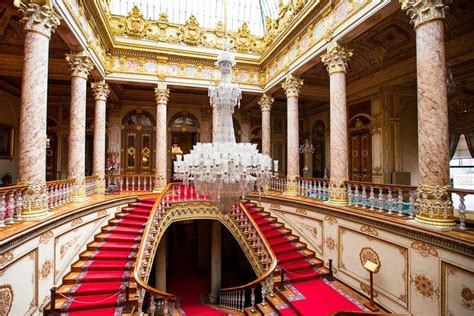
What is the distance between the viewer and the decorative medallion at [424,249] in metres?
3.82

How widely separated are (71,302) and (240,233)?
420cm

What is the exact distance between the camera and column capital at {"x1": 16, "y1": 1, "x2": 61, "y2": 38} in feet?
14.2

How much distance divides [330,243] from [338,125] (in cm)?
288

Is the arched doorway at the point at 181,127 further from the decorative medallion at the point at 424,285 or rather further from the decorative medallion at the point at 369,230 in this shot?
the decorative medallion at the point at 424,285

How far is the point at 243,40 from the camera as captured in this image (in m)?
10.5

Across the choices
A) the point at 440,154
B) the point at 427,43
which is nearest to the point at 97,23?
the point at 427,43

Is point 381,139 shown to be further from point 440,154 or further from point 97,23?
point 97,23

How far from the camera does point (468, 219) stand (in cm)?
431

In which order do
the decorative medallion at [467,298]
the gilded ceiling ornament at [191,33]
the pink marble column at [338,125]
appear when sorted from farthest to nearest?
Result: the gilded ceiling ornament at [191,33] < the pink marble column at [338,125] < the decorative medallion at [467,298]

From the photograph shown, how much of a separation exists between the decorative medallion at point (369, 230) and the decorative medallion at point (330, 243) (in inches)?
42.3

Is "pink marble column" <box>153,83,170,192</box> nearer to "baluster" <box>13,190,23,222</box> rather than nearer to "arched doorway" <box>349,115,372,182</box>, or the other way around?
"baluster" <box>13,190,23,222</box>

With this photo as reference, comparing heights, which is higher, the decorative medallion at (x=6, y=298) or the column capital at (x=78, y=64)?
the column capital at (x=78, y=64)

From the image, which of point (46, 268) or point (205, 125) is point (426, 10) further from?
point (205, 125)

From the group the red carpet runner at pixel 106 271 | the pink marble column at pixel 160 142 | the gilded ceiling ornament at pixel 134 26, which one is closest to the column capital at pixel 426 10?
the red carpet runner at pixel 106 271
